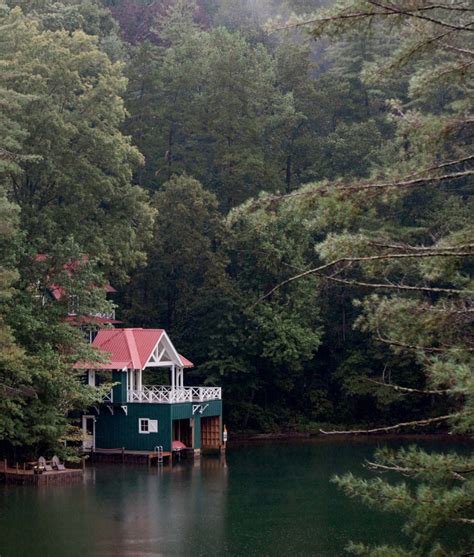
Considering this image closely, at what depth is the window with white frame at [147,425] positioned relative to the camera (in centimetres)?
2908

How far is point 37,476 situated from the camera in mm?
24797

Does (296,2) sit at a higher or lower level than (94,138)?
higher

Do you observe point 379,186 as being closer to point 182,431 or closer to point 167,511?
point 167,511

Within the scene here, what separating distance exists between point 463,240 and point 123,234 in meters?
21.8

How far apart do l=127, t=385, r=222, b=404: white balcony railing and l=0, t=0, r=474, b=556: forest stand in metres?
1.89

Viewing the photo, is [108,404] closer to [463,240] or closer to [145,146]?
[145,146]

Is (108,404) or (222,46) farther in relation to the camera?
(222,46)

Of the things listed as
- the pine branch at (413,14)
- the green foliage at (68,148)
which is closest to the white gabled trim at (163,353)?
the green foliage at (68,148)

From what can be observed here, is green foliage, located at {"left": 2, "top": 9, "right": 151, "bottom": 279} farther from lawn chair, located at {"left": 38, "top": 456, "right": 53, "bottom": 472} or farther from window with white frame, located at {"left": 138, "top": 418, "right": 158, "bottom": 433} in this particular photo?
lawn chair, located at {"left": 38, "top": 456, "right": 53, "bottom": 472}

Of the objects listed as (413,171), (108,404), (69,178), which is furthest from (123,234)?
(413,171)

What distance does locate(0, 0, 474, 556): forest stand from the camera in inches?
1036

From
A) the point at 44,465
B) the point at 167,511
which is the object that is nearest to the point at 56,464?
the point at 44,465

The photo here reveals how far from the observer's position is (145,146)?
40.7m

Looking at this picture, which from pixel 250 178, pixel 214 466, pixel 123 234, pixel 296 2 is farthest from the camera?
pixel 296 2
